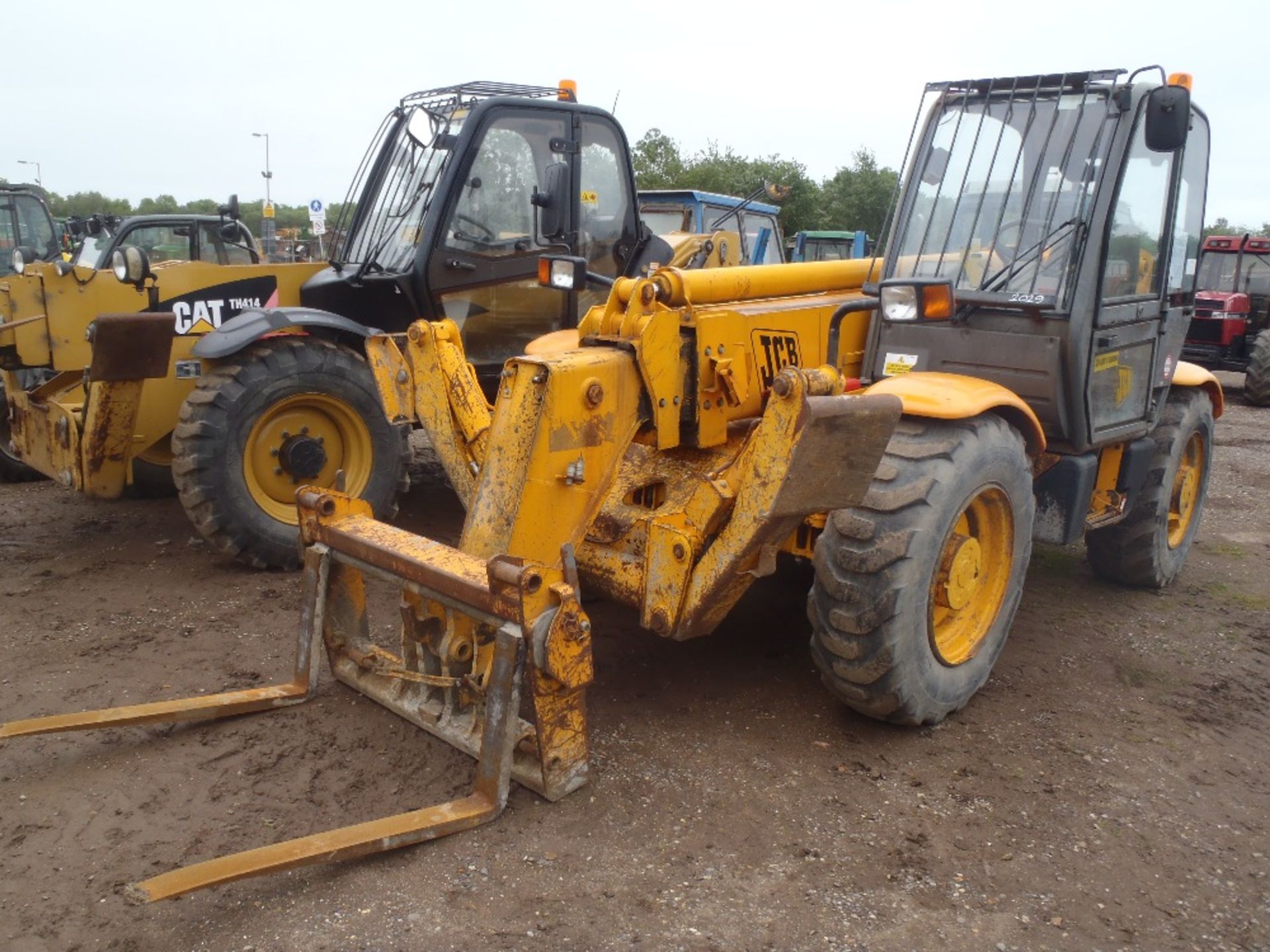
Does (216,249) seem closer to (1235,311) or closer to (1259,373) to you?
(1259,373)

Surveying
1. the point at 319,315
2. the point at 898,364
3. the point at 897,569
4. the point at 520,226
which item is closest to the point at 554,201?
the point at 520,226

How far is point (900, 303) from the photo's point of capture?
3.83 meters

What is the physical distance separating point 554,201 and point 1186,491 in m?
3.84

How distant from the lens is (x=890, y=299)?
3.85 m

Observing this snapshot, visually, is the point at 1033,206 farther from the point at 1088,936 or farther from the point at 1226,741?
the point at 1088,936

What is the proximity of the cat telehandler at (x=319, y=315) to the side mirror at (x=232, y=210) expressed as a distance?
1.92m

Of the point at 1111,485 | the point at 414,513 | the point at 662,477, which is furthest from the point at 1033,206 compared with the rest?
the point at 414,513

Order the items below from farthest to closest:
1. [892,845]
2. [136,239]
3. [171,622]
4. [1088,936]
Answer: [136,239] → [171,622] → [892,845] → [1088,936]

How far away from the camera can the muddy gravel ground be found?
109 inches

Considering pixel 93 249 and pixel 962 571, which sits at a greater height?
pixel 93 249

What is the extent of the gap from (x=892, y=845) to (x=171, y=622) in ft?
11.3

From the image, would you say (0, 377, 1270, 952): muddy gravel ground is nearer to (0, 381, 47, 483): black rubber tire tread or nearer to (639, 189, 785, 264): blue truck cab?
(0, 381, 47, 483): black rubber tire tread

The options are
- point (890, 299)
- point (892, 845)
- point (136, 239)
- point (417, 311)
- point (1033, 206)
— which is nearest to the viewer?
point (892, 845)

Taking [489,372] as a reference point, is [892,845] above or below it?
below
